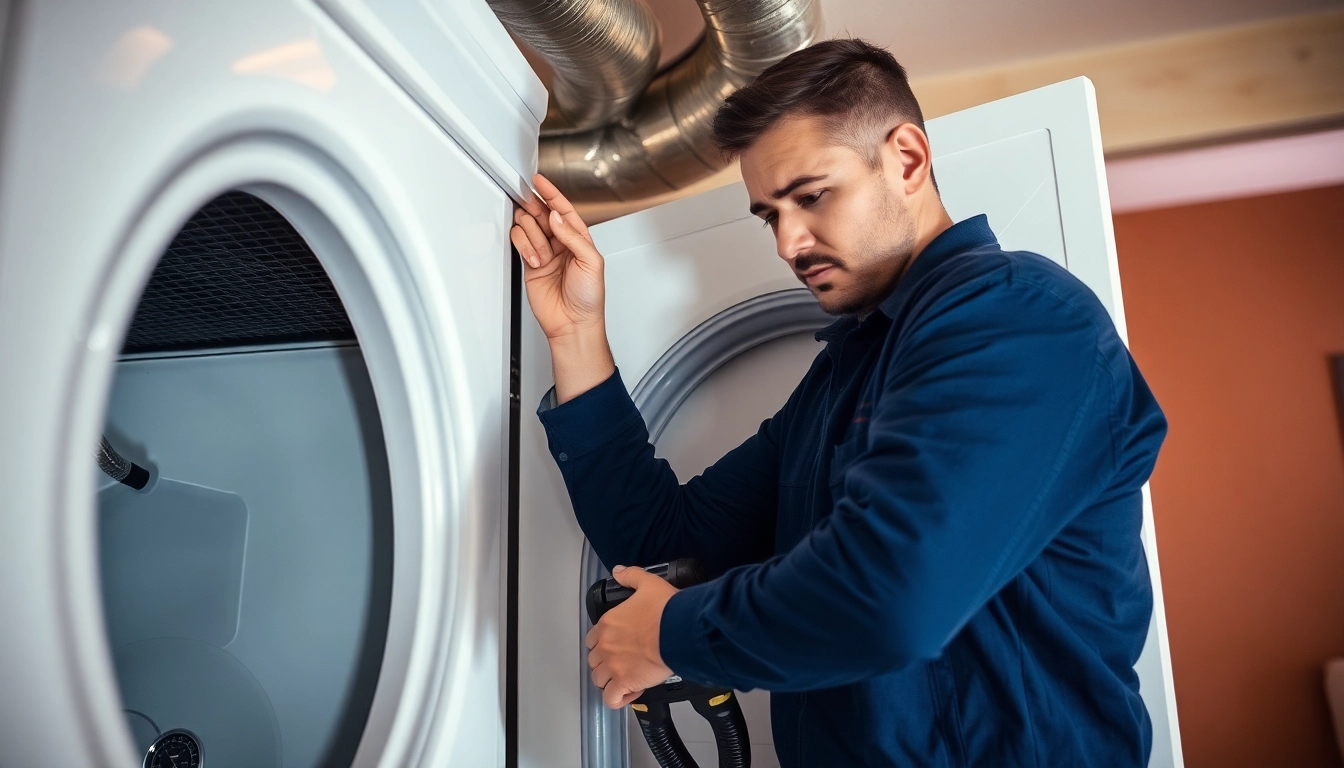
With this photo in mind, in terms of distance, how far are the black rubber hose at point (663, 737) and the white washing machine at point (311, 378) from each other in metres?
0.19

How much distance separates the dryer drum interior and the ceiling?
1393 millimetres

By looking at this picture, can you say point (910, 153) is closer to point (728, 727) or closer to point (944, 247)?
point (944, 247)

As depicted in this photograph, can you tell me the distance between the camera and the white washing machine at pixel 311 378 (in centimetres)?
58

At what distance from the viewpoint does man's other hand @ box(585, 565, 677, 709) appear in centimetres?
77

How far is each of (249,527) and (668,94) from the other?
1.34 metres

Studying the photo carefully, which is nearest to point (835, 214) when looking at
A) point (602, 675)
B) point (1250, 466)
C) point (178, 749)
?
point (602, 675)

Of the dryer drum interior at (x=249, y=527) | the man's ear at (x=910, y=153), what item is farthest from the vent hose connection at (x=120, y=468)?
the man's ear at (x=910, y=153)

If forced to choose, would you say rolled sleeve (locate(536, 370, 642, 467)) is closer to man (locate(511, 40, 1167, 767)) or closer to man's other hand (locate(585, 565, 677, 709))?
man (locate(511, 40, 1167, 767))

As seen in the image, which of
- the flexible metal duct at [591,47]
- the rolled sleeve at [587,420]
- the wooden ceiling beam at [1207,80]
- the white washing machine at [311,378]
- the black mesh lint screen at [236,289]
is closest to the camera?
the white washing machine at [311,378]

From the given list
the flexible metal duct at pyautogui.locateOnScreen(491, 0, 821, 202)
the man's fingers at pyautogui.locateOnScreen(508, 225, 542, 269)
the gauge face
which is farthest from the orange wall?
the gauge face

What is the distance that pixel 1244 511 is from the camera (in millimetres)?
2385

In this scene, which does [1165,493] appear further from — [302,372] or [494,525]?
[302,372]

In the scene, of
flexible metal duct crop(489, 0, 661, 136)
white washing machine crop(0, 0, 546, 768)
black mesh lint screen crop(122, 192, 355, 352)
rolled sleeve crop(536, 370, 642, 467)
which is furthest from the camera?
flexible metal duct crop(489, 0, 661, 136)

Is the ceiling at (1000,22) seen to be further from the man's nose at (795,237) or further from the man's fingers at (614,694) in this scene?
the man's fingers at (614,694)
